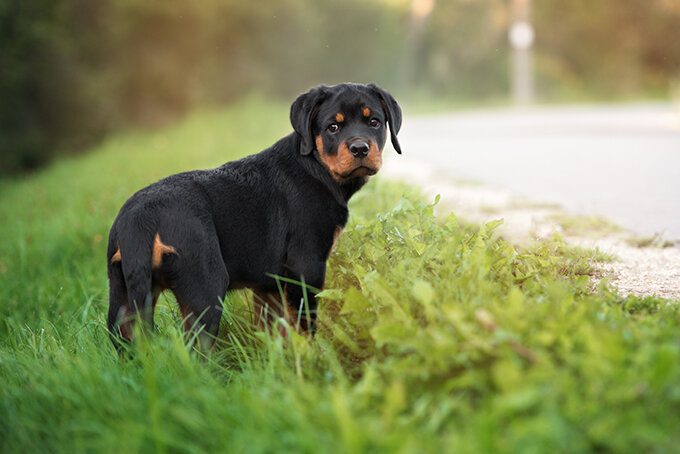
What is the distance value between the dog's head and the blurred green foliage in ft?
38.7

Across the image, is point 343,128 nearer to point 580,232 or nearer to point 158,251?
point 158,251

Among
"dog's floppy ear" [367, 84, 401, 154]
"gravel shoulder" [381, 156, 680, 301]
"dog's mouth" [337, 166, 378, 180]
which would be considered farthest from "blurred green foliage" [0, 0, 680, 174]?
"dog's mouth" [337, 166, 378, 180]

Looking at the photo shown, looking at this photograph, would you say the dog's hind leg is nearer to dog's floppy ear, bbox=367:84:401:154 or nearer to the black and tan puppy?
the black and tan puppy

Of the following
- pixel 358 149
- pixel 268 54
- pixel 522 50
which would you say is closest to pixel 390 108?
pixel 358 149

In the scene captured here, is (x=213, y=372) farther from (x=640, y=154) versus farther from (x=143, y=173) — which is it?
(x=640, y=154)

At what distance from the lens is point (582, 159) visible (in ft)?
30.8

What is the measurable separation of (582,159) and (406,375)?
834 cm

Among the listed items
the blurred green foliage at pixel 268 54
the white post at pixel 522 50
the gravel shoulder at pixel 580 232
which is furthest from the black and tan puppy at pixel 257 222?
the white post at pixel 522 50

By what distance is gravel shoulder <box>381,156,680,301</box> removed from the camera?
10.7ft

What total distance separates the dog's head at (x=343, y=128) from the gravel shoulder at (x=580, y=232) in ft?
4.09

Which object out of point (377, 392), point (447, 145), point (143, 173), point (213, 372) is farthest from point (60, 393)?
point (447, 145)

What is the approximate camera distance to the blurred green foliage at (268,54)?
1367cm

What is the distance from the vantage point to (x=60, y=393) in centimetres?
224

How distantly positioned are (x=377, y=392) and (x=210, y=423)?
0.59 m
